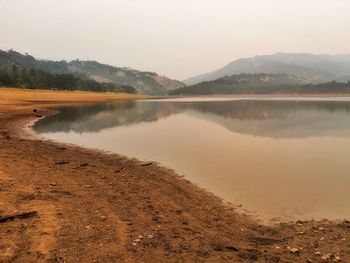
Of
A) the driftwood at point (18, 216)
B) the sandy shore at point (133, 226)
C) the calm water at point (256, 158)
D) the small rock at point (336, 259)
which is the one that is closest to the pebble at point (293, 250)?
the sandy shore at point (133, 226)

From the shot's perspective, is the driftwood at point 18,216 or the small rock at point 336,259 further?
the driftwood at point 18,216

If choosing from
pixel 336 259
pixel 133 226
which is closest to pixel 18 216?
pixel 133 226

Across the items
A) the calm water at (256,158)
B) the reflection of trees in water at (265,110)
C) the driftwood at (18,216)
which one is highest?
the driftwood at (18,216)

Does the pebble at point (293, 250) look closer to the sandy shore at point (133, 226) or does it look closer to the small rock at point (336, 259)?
the sandy shore at point (133, 226)

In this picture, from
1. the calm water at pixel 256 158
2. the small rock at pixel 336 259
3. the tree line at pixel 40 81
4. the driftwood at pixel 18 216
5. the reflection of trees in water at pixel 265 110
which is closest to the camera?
the small rock at pixel 336 259

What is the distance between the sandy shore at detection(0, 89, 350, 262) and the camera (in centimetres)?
832

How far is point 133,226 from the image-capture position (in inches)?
397

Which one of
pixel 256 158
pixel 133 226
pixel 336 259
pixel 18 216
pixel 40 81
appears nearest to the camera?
pixel 336 259

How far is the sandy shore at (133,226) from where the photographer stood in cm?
832

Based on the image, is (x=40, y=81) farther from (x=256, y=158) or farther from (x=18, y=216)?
(x=18, y=216)

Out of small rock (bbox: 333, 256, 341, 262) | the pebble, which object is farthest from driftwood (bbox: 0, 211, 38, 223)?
small rock (bbox: 333, 256, 341, 262)

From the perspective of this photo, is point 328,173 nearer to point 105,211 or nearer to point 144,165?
point 144,165

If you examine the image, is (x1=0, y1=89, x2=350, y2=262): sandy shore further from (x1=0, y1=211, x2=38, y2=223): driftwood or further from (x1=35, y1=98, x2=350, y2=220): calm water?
(x1=35, y1=98, x2=350, y2=220): calm water

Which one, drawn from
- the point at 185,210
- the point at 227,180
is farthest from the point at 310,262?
the point at 227,180
